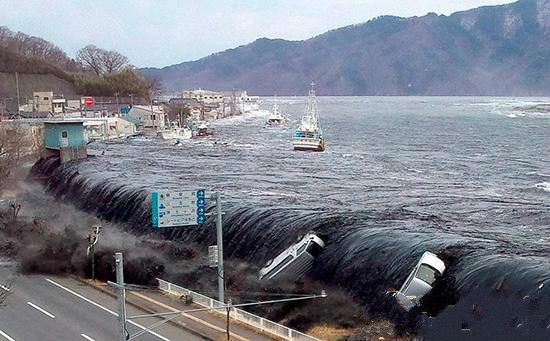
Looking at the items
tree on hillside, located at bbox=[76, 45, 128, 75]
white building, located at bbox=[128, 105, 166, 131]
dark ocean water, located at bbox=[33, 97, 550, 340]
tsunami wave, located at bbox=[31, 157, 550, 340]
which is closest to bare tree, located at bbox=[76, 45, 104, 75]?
tree on hillside, located at bbox=[76, 45, 128, 75]

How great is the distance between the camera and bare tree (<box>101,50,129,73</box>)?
570 ft

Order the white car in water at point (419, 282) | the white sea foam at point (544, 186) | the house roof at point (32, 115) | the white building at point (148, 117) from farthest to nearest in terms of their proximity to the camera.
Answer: the white building at point (148, 117) < the house roof at point (32, 115) < the white sea foam at point (544, 186) < the white car in water at point (419, 282)

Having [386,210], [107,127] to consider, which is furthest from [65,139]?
[107,127]

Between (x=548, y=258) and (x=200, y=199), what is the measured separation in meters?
13.6

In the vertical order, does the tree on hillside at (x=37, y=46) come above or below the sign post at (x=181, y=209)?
above

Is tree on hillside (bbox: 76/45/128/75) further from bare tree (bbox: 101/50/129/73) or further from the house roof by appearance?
the house roof

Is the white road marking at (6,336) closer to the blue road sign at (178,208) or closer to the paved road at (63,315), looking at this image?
the paved road at (63,315)

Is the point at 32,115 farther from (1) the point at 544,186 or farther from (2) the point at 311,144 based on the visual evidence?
(1) the point at 544,186

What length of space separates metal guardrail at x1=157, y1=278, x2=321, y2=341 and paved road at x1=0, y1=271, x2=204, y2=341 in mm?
1833

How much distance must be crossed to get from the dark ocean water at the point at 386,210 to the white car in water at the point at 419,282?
1.41 feet

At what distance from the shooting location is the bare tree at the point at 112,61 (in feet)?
570

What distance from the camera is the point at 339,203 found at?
38844 millimetres

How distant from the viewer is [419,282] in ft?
75.2

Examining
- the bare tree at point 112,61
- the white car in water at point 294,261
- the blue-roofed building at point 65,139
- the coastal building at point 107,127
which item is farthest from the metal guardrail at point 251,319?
the bare tree at point 112,61
